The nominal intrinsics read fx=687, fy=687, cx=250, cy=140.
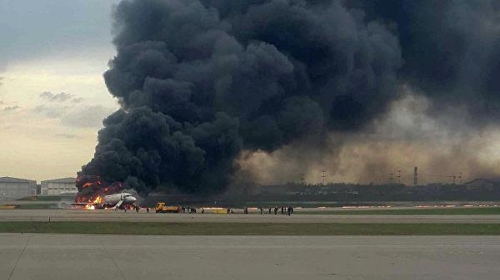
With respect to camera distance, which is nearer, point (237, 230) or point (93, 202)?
point (237, 230)

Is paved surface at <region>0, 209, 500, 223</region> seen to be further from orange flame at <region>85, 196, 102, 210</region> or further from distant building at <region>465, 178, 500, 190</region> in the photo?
distant building at <region>465, 178, 500, 190</region>

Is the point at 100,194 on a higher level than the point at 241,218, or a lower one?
higher

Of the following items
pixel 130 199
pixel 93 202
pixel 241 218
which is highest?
pixel 130 199

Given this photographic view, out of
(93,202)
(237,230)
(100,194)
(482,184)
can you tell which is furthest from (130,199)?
(482,184)
